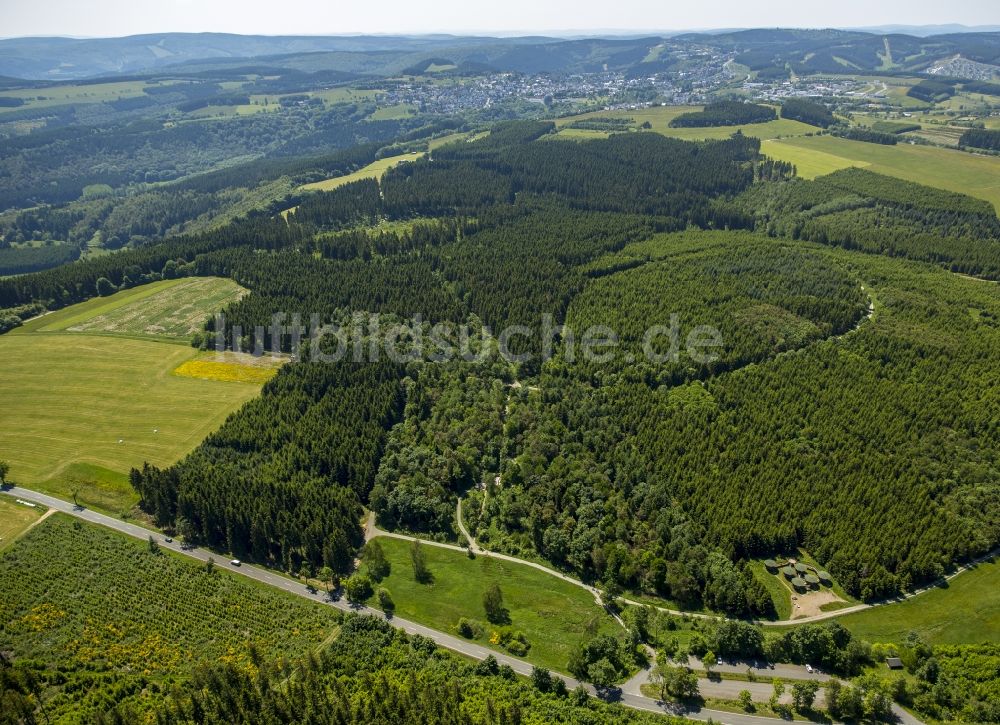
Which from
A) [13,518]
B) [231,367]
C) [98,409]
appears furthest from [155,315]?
[13,518]

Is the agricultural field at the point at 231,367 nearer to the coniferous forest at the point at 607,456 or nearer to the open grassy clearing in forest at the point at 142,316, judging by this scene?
the coniferous forest at the point at 607,456

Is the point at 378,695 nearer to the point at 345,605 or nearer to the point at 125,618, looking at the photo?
the point at 345,605

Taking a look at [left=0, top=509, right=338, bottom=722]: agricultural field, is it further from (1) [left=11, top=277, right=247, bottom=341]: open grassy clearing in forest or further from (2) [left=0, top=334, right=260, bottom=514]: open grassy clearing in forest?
(1) [left=11, top=277, right=247, bottom=341]: open grassy clearing in forest

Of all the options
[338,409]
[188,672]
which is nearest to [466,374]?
[338,409]

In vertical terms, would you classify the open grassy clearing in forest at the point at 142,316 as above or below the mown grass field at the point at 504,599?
above

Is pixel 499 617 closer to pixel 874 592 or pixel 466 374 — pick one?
pixel 874 592

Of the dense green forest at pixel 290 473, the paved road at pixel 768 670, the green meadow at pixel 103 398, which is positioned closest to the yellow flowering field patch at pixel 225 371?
the green meadow at pixel 103 398
